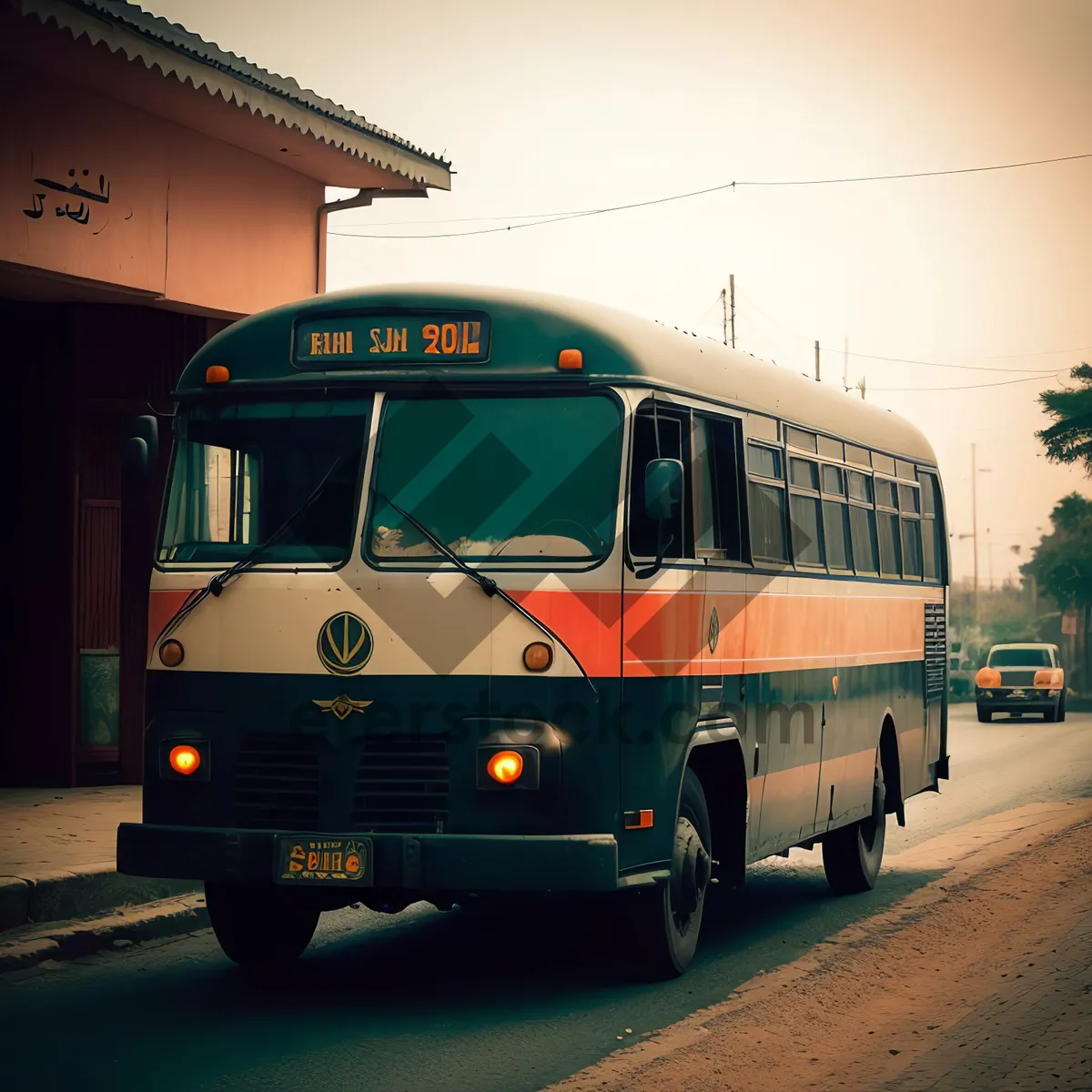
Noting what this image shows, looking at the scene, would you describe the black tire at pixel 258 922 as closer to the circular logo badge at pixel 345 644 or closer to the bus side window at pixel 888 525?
the circular logo badge at pixel 345 644

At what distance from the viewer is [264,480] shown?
836cm

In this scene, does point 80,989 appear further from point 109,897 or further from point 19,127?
point 19,127

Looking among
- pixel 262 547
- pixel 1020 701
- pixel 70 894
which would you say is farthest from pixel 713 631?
pixel 1020 701

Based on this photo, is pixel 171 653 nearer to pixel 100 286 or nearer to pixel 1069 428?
pixel 100 286

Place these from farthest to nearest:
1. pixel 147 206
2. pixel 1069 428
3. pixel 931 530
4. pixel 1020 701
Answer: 1. pixel 1069 428
2. pixel 1020 701
3. pixel 147 206
4. pixel 931 530

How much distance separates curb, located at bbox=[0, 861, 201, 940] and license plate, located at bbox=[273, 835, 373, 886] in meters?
1.99

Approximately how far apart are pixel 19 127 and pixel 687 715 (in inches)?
308

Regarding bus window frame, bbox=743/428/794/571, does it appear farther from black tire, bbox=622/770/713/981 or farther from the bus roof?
black tire, bbox=622/770/713/981

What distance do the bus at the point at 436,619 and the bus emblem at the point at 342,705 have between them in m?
0.02

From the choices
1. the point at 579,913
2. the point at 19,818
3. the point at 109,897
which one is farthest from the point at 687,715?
the point at 19,818

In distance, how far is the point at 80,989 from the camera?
27.3 feet

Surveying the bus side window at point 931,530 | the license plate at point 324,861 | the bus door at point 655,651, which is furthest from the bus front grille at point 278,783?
the bus side window at point 931,530

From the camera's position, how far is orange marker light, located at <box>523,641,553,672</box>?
305 inches

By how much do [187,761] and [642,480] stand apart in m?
2.36
